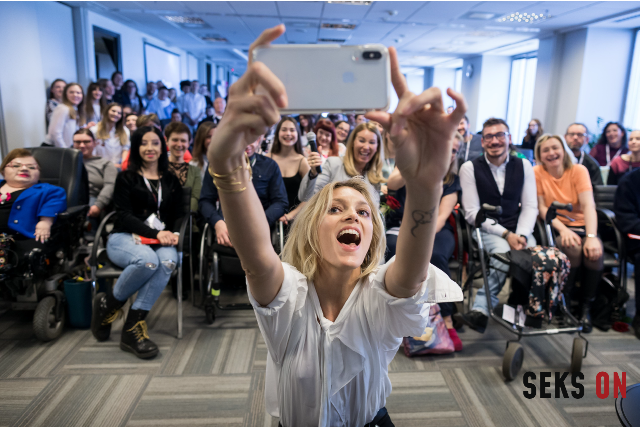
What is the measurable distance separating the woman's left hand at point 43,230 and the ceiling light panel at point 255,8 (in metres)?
5.17

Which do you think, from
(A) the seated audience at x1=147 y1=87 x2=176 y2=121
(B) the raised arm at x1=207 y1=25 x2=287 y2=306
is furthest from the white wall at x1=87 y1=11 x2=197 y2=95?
(B) the raised arm at x1=207 y1=25 x2=287 y2=306

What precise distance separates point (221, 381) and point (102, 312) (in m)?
0.88

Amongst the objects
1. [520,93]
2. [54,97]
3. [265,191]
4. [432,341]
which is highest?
[520,93]

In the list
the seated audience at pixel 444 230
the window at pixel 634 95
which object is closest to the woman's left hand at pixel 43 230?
the seated audience at pixel 444 230

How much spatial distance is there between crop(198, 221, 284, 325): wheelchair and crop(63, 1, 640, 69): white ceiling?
503cm

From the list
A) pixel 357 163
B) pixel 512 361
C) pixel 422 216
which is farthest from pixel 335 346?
pixel 357 163

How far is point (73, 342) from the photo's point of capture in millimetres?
2344

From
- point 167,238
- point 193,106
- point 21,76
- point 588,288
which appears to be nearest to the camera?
point 167,238

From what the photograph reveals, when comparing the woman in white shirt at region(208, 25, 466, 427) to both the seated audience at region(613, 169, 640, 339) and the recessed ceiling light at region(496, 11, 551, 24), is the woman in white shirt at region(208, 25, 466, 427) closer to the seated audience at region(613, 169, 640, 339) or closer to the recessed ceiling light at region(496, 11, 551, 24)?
the seated audience at region(613, 169, 640, 339)

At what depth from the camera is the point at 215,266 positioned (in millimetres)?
2455

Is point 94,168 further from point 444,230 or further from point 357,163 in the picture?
point 444,230

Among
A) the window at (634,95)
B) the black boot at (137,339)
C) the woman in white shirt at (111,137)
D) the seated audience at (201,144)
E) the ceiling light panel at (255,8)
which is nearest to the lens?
the black boot at (137,339)

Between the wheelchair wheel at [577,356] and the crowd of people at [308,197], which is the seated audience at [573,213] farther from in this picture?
the wheelchair wheel at [577,356]

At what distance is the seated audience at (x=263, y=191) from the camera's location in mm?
2666
